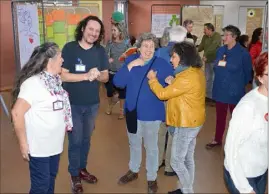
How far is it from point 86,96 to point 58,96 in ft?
1.91

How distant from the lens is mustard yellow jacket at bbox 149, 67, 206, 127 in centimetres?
248

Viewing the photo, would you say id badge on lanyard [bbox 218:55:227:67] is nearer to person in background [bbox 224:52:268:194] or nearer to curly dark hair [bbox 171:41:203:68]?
curly dark hair [bbox 171:41:203:68]

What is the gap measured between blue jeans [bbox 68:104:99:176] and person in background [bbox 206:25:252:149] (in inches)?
63.3

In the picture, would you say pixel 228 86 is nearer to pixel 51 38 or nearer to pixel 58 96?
pixel 58 96

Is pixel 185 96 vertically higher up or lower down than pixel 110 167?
higher up

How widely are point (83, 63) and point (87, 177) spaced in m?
1.11

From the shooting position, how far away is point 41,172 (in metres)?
2.28

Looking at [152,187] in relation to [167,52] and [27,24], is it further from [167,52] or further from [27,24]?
[27,24]

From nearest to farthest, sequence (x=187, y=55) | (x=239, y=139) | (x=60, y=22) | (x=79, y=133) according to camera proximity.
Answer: (x=239, y=139)
(x=187, y=55)
(x=79, y=133)
(x=60, y=22)

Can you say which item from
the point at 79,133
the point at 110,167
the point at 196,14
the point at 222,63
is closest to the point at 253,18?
the point at 196,14

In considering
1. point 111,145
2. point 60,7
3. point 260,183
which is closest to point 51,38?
point 60,7

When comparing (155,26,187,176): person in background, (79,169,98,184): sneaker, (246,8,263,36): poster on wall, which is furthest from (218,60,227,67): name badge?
(246,8,263,36): poster on wall

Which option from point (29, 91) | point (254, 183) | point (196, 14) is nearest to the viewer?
point (254, 183)

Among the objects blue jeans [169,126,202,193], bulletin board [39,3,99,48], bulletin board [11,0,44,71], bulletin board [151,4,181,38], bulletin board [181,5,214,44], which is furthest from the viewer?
bulletin board [151,4,181,38]
